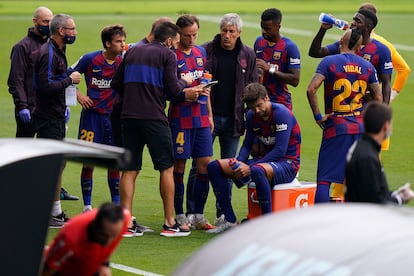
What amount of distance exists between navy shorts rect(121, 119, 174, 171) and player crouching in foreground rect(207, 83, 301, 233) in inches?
22.9

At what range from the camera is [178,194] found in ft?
42.8

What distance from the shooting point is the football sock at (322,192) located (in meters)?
12.2

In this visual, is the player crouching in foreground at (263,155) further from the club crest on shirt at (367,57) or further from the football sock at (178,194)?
the club crest on shirt at (367,57)

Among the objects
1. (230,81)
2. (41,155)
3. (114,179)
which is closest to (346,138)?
(230,81)

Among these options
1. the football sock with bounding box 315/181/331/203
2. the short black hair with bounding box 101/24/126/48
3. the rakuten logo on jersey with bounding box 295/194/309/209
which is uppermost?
the short black hair with bounding box 101/24/126/48

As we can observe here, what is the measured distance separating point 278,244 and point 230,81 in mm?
7329

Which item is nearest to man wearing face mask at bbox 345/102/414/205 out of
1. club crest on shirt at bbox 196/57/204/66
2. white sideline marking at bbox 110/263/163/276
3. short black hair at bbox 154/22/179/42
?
white sideline marking at bbox 110/263/163/276

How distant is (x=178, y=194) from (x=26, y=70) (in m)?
2.72

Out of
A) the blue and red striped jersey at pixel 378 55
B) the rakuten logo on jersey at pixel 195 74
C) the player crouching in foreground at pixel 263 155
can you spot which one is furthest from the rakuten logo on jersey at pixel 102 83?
the blue and red striped jersey at pixel 378 55

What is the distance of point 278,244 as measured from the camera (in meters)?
6.18

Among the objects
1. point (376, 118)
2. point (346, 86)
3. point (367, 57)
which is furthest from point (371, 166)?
point (367, 57)

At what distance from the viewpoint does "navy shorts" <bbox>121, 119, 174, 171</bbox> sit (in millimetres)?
12141

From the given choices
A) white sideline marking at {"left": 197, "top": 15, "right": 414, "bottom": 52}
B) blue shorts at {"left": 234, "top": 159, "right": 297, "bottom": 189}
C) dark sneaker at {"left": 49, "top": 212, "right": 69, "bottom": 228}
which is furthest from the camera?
white sideline marking at {"left": 197, "top": 15, "right": 414, "bottom": 52}

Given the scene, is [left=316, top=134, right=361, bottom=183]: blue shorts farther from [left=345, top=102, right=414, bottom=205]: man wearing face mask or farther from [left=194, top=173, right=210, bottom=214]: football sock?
[left=345, top=102, right=414, bottom=205]: man wearing face mask
